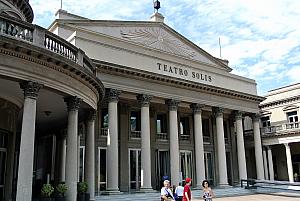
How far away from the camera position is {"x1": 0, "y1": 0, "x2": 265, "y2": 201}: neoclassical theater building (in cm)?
1115

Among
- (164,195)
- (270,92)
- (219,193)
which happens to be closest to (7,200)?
(164,195)

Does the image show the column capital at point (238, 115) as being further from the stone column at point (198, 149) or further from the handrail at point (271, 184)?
the handrail at point (271, 184)

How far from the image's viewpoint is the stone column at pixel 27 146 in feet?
33.8

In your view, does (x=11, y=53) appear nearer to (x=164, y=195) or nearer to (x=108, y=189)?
(x=164, y=195)

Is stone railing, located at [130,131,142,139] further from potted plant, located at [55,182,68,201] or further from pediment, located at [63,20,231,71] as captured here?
potted plant, located at [55,182,68,201]

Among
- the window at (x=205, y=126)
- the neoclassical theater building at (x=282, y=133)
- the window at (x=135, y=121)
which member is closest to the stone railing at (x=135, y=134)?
the window at (x=135, y=121)

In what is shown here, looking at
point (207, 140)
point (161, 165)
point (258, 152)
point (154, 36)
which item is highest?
point (154, 36)

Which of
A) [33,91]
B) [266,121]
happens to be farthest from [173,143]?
[266,121]

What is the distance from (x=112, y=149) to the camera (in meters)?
20.4

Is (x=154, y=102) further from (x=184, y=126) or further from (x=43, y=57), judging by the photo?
(x=43, y=57)

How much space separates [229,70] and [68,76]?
20.7 m

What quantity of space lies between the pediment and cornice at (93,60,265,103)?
9.21 feet

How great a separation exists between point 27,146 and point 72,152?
7.70 feet

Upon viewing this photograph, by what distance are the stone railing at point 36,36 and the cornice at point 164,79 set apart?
7.54 meters
